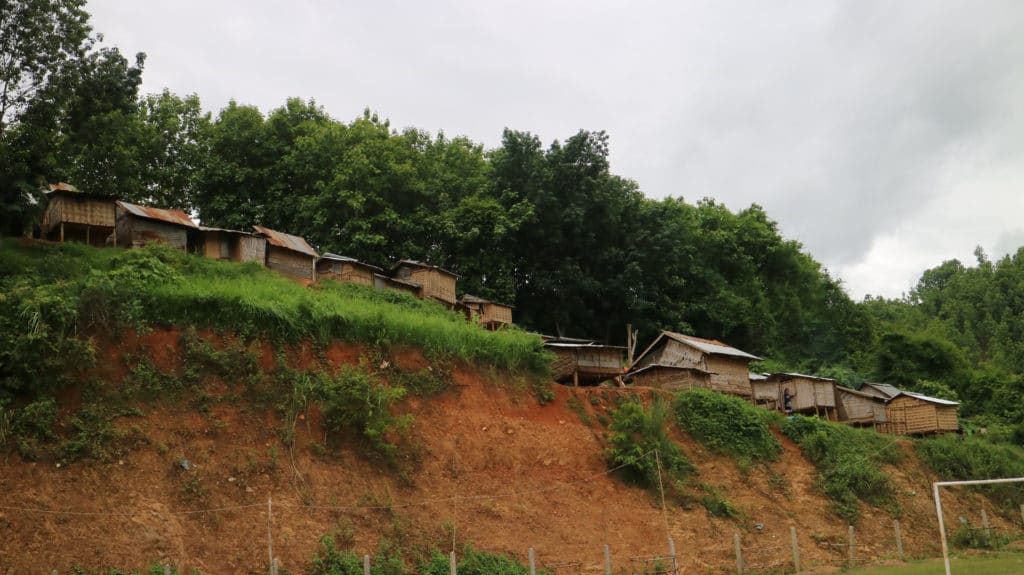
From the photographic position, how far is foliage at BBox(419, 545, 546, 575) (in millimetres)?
21969

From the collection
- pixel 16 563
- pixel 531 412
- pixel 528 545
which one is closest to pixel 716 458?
pixel 531 412

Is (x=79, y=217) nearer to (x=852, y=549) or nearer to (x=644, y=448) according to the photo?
(x=644, y=448)

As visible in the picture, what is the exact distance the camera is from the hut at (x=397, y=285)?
36.3m

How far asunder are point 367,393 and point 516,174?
2221 centimetres

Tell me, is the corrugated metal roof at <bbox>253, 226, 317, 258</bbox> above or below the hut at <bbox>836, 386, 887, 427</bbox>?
above


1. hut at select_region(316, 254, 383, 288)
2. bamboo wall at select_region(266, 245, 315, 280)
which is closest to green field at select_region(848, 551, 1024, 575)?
hut at select_region(316, 254, 383, 288)

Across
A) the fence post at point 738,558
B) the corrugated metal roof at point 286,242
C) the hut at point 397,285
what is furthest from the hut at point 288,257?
the fence post at point 738,558

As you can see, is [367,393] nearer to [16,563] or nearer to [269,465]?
[269,465]

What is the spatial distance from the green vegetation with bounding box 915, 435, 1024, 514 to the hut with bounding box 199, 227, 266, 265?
29.5 m

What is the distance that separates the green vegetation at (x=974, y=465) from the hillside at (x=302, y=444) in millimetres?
6128

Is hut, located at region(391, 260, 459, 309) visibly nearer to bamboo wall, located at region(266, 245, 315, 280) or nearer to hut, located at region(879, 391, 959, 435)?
bamboo wall, located at region(266, 245, 315, 280)

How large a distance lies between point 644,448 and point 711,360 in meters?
8.21

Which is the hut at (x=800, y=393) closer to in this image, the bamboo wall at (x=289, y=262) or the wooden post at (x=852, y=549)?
the wooden post at (x=852, y=549)

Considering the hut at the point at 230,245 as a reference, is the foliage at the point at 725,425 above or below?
below
